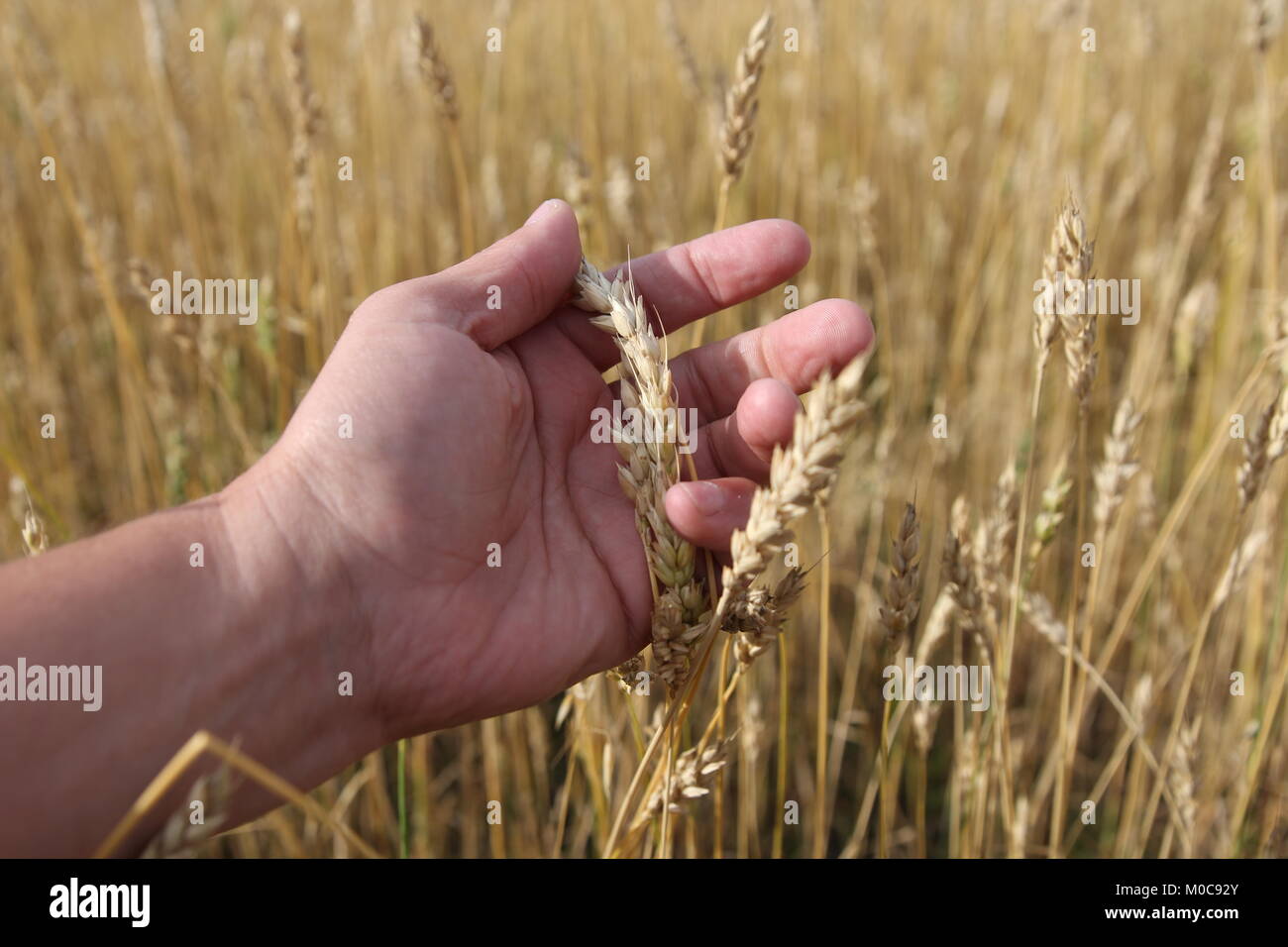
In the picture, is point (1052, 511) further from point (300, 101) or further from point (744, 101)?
point (300, 101)

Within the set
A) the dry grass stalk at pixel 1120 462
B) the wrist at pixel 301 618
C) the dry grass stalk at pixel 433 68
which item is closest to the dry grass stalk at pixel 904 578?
the dry grass stalk at pixel 1120 462

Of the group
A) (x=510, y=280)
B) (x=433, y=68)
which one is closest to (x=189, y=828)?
(x=510, y=280)

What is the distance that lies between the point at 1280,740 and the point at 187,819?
4.81 ft

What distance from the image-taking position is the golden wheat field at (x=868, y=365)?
3.21 ft

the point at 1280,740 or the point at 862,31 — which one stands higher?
the point at 862,31

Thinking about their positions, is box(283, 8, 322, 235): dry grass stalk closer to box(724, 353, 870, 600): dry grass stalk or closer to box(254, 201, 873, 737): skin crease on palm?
box(254, 201, 873, 737): skin crease on palm

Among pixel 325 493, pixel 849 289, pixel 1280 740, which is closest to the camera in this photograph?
pixel 325 493

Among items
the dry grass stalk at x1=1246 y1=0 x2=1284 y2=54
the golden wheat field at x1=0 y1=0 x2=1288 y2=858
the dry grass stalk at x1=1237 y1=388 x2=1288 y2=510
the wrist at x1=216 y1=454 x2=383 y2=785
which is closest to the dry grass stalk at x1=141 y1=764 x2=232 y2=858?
the golden wheat field at x1=0 y1=0 x2=1288 y2=858

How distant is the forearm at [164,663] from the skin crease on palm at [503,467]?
0.04 metres

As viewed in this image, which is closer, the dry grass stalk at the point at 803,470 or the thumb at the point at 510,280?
the dry grass stalk at the point at 803,470

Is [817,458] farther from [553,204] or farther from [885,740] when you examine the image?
[553,204]

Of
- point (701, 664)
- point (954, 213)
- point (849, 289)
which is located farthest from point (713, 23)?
point (701, 664)

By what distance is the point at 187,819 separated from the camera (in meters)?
0.57

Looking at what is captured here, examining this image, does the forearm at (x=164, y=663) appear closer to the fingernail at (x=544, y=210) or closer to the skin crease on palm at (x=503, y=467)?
the skin crease on palm at (x=503, y=467)
